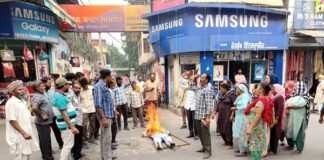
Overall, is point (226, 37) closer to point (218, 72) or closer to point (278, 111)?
Answer: point (218, 72)

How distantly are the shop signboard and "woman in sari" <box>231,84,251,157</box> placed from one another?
7.32 m

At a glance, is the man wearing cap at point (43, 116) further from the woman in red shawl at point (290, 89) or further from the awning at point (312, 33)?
the awning at point (312, 33)

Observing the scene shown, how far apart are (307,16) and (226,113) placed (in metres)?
7.63

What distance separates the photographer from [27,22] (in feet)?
30.0

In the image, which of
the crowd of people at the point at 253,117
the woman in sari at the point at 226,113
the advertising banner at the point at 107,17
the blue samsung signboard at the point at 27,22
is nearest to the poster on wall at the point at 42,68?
the blue samsung signboard at the point at 27,22

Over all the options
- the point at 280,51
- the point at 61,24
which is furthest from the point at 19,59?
the point at 280,51

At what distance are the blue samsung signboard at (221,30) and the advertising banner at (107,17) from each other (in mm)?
2630

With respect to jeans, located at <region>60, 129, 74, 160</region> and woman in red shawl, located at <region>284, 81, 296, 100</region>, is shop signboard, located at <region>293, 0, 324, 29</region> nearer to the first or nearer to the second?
woman in red shawl, located at <region>284, 81, 296, 100</region>

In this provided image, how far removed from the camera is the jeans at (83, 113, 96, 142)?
6.01 meters

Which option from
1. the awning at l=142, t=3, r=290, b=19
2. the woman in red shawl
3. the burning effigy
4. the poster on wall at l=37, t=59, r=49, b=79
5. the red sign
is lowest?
the burning effigy

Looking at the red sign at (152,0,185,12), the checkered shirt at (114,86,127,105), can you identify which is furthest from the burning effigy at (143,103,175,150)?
the red sign at (152,0,185,12)

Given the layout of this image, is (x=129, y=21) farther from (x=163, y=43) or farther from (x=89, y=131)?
(x=89, y=131)

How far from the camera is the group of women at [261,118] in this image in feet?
13.8

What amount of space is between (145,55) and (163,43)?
442 inches
